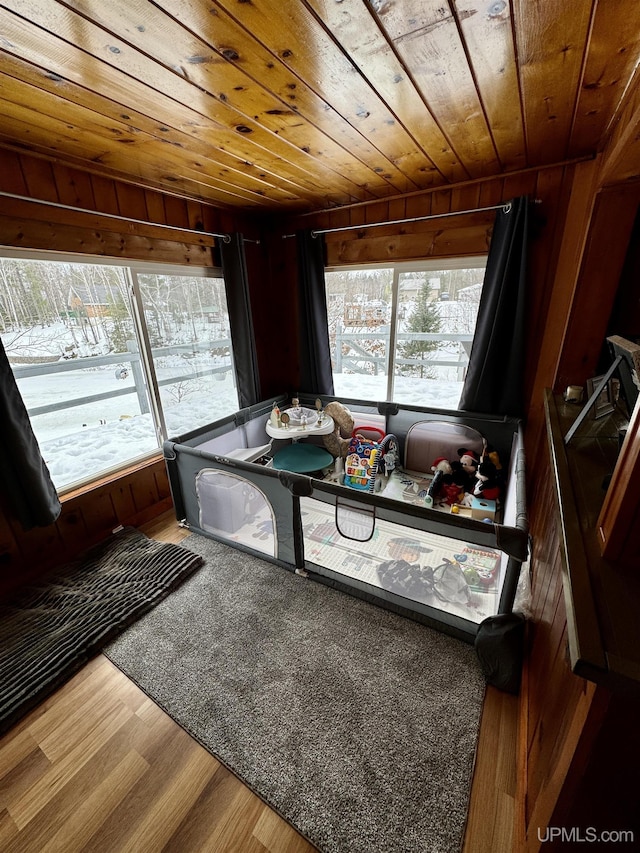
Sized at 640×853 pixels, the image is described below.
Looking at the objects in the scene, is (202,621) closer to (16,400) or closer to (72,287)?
(16,400)

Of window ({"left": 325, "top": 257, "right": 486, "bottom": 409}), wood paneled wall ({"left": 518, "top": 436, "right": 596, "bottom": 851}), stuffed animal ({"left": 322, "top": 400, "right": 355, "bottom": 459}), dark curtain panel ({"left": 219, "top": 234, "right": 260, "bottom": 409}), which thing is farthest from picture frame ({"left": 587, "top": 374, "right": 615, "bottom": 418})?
dark curtain panel ({"left": 219, "top": 234, "right": 260, "bottom": 409})

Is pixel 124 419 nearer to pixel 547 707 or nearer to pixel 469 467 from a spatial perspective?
pixel 469 467

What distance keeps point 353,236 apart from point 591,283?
177 centimetres

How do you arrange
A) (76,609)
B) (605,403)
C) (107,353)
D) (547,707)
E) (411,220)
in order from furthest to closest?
(411,220), (107,353), (76,609), (605,403), (547,707)

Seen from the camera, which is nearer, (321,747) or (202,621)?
(321,747)

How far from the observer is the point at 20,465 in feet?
5.77

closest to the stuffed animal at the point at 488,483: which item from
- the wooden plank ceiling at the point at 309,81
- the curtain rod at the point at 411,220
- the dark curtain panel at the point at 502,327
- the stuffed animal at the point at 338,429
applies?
the dark curtain panel at the point at 502,327

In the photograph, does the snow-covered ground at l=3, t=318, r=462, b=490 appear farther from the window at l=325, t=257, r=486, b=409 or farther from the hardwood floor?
the hardwood floor

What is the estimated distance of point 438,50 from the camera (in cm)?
106

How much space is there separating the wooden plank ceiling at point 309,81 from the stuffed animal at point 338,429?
64.6 inches

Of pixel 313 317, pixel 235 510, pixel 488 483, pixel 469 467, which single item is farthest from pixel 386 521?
pixel 313 317

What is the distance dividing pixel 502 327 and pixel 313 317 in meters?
1.52

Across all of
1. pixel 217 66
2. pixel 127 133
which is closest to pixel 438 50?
pixel 217 66

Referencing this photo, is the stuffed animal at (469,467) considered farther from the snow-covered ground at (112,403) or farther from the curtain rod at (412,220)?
the curtain rod at (412,220)
